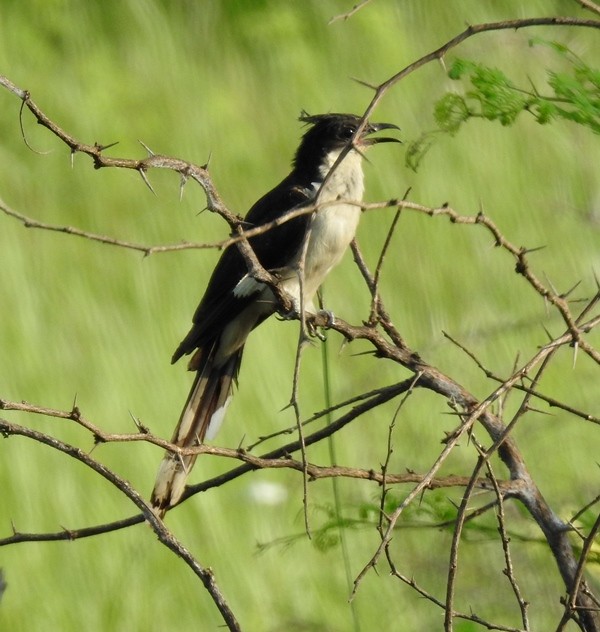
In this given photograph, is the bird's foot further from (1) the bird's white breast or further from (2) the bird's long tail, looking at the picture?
(2) the bird's long tail

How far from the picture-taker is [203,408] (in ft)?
12.8

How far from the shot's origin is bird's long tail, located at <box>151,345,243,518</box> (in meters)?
3.29

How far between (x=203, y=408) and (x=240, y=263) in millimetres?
488

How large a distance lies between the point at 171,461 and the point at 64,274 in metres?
2.55

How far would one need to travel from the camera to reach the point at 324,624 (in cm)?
495

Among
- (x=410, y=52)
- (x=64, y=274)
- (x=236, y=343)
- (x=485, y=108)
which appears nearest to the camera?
(x=485, y=108)

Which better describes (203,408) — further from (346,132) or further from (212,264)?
(212,264)

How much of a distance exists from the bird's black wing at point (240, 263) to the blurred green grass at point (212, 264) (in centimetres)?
120

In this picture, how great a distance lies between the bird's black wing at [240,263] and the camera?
13.0ft

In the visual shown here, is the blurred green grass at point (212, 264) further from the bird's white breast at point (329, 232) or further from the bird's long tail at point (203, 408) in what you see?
the bird's white breast at point (329, 232)

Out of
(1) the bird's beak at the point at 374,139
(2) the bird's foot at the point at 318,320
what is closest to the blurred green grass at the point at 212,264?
(1) the bird's beak at the point at 374,139

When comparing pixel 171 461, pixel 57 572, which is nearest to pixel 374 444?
pixel 57 572

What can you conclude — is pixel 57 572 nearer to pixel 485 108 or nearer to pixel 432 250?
pixel 432 250

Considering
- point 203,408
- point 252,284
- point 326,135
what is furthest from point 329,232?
point 203,408
